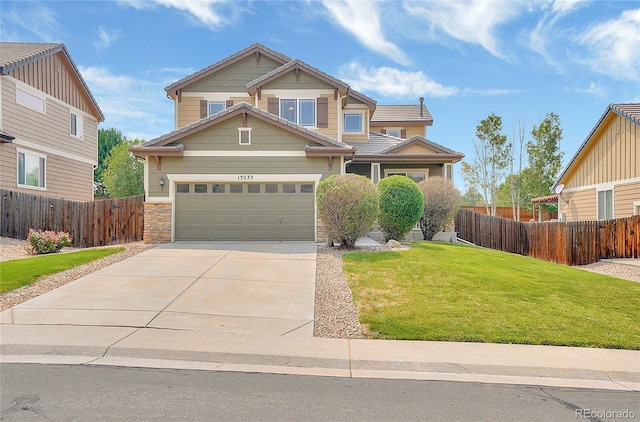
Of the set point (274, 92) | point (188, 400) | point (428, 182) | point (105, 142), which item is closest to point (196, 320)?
point (188, 400)

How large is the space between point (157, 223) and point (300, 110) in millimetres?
8439

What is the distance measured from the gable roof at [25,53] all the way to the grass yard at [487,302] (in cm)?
1703

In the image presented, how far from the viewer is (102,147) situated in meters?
47.7

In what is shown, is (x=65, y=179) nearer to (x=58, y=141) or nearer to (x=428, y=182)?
(x=58, y=141)

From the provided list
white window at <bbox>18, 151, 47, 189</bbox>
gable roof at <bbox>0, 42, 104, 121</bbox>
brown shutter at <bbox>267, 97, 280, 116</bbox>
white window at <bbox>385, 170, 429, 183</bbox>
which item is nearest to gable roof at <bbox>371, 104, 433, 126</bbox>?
white window at <bbox>385, 170, 429, 183</bbox>

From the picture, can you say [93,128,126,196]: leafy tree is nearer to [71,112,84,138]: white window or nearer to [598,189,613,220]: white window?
[71,112,84,138]: white window

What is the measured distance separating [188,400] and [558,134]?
34432 mm

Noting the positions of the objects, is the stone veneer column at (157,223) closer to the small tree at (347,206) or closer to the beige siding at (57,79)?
the small tree at (347,206)

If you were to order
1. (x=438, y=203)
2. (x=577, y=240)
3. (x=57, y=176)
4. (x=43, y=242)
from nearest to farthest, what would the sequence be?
(x=43, y=242), (x=577, y=240), (x=438, y=203), (x=57, y=176)

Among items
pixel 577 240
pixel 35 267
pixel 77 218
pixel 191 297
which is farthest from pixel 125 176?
pixel 577 240

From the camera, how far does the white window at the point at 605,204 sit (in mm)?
19281

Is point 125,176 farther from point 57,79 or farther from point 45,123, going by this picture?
point 45,123

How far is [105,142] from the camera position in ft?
157

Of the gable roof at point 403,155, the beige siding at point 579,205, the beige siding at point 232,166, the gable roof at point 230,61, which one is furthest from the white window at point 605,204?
the gable roof at point 230,61
